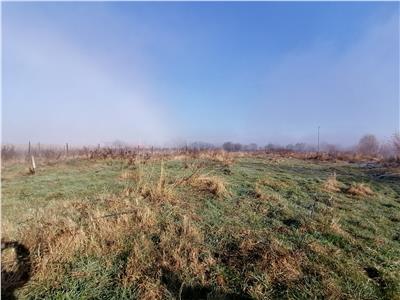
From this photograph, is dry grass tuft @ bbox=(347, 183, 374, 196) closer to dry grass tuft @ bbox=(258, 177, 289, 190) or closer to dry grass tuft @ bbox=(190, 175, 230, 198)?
dry grass tuft @ bbox=(258, 177, 289, 190)

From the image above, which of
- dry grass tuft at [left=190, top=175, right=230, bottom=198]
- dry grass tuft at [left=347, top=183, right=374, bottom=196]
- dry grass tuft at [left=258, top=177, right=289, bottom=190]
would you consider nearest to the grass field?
dry grass tuft at [left=190, top=175, right=230, bottom=198]

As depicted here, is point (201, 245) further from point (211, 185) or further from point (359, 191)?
point (359, 191)

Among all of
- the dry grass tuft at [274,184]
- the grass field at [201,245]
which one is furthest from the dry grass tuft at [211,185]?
the dry grass tuft at [274,184]

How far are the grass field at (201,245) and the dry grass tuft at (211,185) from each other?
0.03 m

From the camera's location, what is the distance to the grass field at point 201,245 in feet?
9.98

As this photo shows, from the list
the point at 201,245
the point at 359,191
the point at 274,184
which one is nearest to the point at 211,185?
the point at 274,184

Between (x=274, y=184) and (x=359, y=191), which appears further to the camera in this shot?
(x=274, y=184)

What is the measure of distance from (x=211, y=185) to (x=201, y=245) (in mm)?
2514

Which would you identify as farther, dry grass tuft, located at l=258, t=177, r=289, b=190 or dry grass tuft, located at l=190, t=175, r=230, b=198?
dry grass tuft, located at l=258, t=177, r=289, b=190

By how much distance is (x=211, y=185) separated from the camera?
624 cm

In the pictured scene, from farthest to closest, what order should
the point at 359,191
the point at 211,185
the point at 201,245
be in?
1. the point at 359,191
2. the point at 211,185
3. the point at 201,245

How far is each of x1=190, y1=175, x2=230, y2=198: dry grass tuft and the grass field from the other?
0.03 m

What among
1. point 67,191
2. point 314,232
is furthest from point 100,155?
point 314,232

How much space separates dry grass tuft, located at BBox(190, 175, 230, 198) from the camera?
19.2 feet
